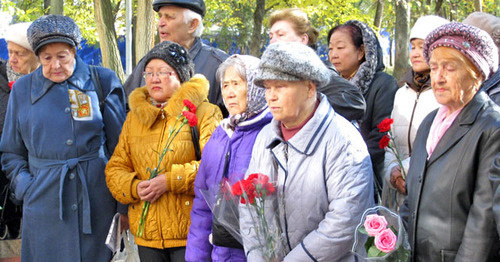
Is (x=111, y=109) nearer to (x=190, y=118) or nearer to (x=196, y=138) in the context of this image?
(x=196, y=138)

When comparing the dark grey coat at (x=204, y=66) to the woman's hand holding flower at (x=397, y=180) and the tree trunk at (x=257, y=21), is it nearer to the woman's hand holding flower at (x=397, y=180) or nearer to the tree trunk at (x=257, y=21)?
the woman's hand holding flower at (x=397, y=180)

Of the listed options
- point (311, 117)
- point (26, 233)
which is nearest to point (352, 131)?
point (311, 117)

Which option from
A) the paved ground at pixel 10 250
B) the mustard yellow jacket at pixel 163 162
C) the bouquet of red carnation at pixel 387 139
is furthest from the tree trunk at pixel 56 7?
the bouquet of red carnation at pixel 387 139

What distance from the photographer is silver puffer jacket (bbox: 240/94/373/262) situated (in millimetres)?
2920

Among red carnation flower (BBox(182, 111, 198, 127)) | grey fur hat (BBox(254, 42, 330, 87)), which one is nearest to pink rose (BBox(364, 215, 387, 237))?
grey fur hat (BBox(254, 42, 330, 87))

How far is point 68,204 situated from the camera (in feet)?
14.5

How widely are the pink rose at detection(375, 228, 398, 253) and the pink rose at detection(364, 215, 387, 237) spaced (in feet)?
0.07

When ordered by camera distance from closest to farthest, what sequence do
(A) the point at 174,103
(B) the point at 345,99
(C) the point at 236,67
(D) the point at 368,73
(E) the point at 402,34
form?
(C) the point at 236,67
(B) the point at 345,99
(A) the point at 174,103
(D) the point at 368,73
(E) the point at 402,34

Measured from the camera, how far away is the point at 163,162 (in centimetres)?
407

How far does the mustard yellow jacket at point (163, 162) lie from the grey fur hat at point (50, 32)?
677 millimetres

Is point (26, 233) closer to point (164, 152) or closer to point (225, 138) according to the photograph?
point (164, 152)

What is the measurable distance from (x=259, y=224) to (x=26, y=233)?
241 cm

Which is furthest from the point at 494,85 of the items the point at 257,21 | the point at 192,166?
the point at 257,21

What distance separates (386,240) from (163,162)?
201 cm
